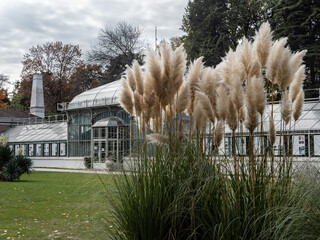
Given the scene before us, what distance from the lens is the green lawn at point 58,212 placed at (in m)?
3.67

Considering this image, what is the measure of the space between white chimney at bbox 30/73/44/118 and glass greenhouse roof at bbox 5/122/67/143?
2.88 metres

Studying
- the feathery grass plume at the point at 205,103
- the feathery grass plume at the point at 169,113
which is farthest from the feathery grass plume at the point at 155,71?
the feathery grass plume at the point at 205,103

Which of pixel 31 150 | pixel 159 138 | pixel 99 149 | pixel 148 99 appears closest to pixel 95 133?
pixel 99 149

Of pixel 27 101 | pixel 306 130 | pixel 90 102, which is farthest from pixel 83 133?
pixel 27 101

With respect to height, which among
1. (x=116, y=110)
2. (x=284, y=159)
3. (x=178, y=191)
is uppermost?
(x=116, y=110)

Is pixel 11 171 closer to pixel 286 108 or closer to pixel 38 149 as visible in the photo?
pixel 286 108

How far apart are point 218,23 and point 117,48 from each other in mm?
9997

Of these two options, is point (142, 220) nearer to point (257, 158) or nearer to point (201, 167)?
point (201, 167)

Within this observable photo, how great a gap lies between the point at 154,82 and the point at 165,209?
103cm

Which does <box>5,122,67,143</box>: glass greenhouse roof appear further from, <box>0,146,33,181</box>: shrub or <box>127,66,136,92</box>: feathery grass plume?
<box>127,66,136,92</box>: feathery grass plume

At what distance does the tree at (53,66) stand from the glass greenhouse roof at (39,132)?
17.5ft

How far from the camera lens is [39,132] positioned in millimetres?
31125

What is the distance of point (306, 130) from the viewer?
16.4m

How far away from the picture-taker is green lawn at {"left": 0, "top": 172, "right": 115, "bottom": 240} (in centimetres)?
367
